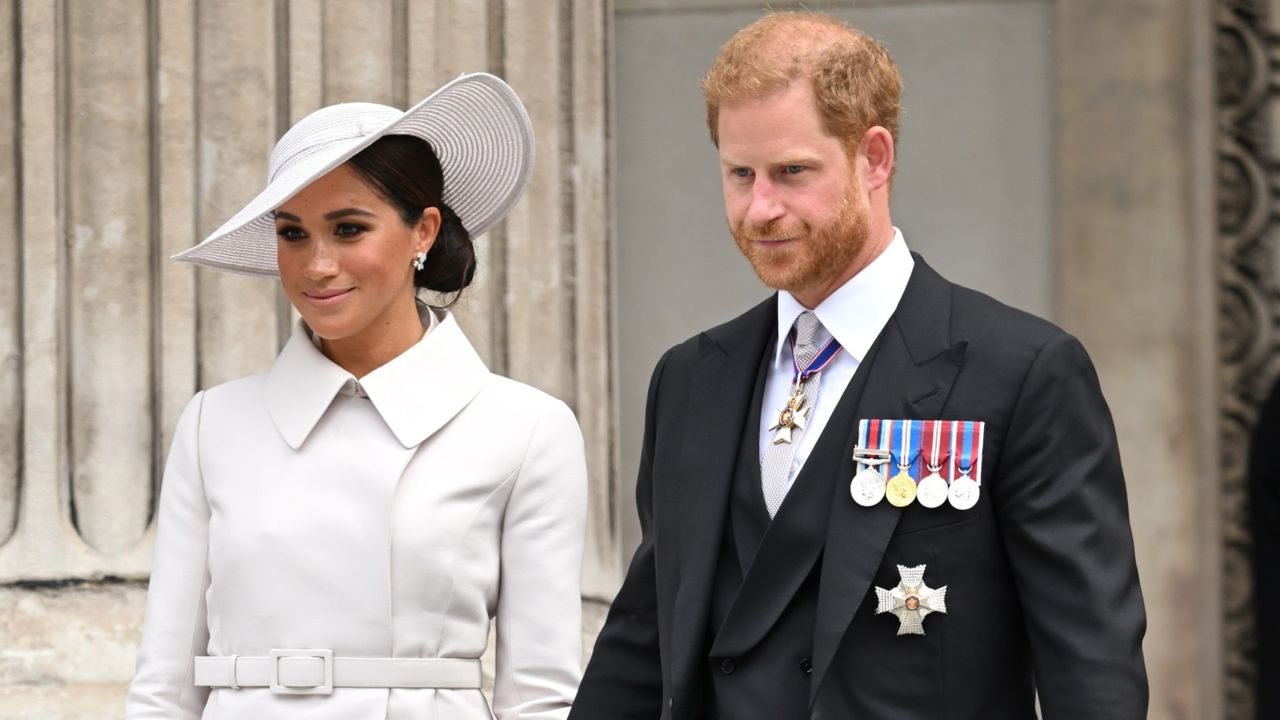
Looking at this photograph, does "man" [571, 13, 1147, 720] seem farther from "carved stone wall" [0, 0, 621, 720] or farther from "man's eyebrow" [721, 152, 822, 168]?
"carved stone wall" [0, 0, 621, 720]

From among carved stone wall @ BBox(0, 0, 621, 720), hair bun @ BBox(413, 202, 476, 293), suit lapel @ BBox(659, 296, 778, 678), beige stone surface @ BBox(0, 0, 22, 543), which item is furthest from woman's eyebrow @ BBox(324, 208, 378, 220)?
beige stone surface @ BBox(0, 0, 22, 543)

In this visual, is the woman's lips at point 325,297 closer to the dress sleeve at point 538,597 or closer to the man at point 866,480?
the dress sleeve at point 538,597

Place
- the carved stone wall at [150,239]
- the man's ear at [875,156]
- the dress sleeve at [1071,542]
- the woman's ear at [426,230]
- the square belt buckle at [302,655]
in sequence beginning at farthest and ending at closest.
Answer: the carved stone wall at [150,239] → the woman's ear at [426,230] → the square belt buckle at [302,655] → the man's ear at [875,156] → the dress sleeve at [1071,542]

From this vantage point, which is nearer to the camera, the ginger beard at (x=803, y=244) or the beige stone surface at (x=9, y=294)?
the ginger beard at (x=803, y=244)

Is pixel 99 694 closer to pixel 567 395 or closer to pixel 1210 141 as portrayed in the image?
pixel 567 395

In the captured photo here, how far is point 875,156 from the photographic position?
99.0 inches

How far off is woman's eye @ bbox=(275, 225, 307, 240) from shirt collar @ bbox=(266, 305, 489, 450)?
21cm

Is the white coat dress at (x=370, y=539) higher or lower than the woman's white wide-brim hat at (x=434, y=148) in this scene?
lower

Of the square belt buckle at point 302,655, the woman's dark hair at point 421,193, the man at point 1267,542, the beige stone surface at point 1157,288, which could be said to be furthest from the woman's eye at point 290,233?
the man at point 1267,542

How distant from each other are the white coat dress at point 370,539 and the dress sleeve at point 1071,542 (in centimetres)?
98

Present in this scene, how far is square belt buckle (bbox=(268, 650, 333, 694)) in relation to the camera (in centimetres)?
301

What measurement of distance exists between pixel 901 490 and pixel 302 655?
43.0 inches

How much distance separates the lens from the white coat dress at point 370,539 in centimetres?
304

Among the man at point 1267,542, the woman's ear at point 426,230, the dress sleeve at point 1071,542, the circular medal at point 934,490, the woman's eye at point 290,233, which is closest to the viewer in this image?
the dress sleeve at point 1071,542
